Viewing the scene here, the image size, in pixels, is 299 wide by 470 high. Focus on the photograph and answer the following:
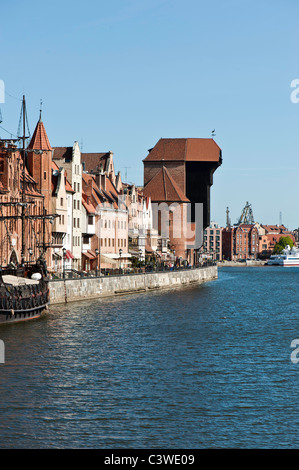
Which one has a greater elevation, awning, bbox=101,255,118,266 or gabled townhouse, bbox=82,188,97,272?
gabled townhouse, bbox=82,188,97,272

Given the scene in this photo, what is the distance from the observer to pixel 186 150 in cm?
18900

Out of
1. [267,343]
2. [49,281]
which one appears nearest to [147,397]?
[267,343]

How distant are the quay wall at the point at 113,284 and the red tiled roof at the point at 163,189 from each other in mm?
42640

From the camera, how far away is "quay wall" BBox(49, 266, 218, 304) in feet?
239

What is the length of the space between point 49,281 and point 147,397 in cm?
3843

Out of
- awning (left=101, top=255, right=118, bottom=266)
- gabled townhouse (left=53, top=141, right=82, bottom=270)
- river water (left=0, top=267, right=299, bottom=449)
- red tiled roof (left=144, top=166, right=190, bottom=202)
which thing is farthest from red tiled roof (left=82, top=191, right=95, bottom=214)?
red tiled roof (left=144, top=166, right=190, bottom=202)

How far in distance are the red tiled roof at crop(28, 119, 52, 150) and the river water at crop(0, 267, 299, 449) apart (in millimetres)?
32893

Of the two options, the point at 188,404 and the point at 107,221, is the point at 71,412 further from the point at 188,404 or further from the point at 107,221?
the point at 107,221

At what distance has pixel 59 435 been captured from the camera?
89.2ft

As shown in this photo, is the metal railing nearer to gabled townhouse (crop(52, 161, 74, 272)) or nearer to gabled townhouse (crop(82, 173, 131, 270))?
gabled townhouse (crop(82, 173, 131, 270))

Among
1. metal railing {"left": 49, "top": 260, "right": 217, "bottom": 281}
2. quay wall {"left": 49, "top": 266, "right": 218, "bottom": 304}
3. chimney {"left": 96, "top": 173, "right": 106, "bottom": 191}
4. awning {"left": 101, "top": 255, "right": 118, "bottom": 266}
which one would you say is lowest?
quay wall {"left": 49, "top": 266, "right": 218, "bottom": 304}

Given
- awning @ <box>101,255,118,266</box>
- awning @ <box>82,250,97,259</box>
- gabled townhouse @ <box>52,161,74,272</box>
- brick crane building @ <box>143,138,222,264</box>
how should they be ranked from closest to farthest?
A: 1. gabled townhouse @ <box>52,161,74,272</box>
2. awning @ <box>82,250,97,259</box>
3. awning @ <box>101,255,118,266</box>
4. brick crane building @ <box>143,138,222,264</box>

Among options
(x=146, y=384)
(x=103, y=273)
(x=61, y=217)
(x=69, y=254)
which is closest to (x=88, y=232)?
(x=69, y=254)

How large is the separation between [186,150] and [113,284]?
104 m
